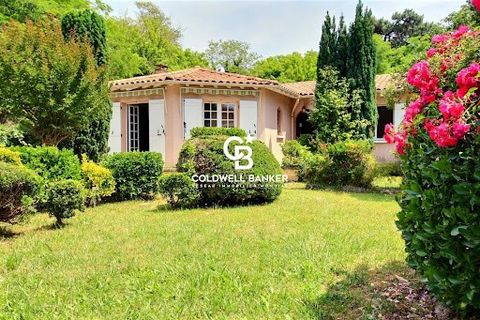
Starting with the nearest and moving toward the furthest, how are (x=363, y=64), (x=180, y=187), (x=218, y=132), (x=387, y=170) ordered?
(x=180, y=187) < (x=218, y=132) < (x=387, y=170) < (x=363, y=64)

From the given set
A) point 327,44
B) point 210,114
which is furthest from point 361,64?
point 210,114

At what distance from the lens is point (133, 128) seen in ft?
55.0

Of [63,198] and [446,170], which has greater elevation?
[446,170]

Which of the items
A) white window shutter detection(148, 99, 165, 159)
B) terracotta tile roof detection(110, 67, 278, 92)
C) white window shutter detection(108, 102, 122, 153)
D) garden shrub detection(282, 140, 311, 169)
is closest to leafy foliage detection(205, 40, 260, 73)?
terracotta tile roof detection(110, 67, 278, 92)

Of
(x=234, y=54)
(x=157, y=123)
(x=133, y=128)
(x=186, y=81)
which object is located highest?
(x=234, y=54)

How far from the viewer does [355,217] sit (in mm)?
7766

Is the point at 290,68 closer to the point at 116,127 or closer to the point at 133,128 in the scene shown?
the point at 133,128

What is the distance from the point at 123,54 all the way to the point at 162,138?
15337 mm

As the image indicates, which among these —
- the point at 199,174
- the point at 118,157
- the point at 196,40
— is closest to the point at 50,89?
the point at 118,157

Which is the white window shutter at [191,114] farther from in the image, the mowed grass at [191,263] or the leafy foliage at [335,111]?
the mowed grass at [191,263]

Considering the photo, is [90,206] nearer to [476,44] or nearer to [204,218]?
[204,218]

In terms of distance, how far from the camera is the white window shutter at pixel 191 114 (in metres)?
15.1

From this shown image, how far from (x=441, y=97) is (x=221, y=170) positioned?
20.8 feet

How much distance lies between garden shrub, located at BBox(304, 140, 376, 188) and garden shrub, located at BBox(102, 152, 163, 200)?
556cm
